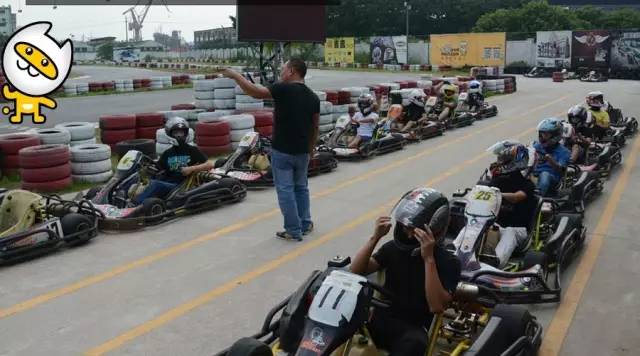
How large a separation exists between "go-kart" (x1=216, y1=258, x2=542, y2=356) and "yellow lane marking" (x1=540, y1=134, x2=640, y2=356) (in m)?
0.34

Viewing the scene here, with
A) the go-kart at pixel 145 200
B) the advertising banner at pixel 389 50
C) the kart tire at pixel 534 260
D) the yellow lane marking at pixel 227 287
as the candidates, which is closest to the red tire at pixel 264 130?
the go-kart at pixel 145 200

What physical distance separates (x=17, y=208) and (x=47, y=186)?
2664mm

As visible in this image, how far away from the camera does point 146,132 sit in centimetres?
1193

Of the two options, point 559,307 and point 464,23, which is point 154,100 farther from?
point 464,23

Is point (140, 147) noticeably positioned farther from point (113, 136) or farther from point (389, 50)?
point (389, 50)

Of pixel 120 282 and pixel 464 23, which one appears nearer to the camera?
pixel 120 282

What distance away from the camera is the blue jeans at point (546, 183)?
6.84 meters

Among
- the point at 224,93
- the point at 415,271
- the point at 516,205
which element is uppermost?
the point at 224,93

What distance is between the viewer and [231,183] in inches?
312

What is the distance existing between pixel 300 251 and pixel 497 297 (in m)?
2.20

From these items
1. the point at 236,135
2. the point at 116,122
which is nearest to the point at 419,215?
the point at 236,135

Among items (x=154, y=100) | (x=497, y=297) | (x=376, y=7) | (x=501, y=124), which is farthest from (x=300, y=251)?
(x=376, y=7)

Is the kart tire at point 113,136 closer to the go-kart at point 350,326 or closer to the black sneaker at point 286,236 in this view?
the black sneaker at point 286,236

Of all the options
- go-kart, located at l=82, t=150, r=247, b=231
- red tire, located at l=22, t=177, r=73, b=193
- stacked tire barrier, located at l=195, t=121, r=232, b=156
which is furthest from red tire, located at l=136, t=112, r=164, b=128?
go-kart, located at l=82, t=150, r=247, b=231
